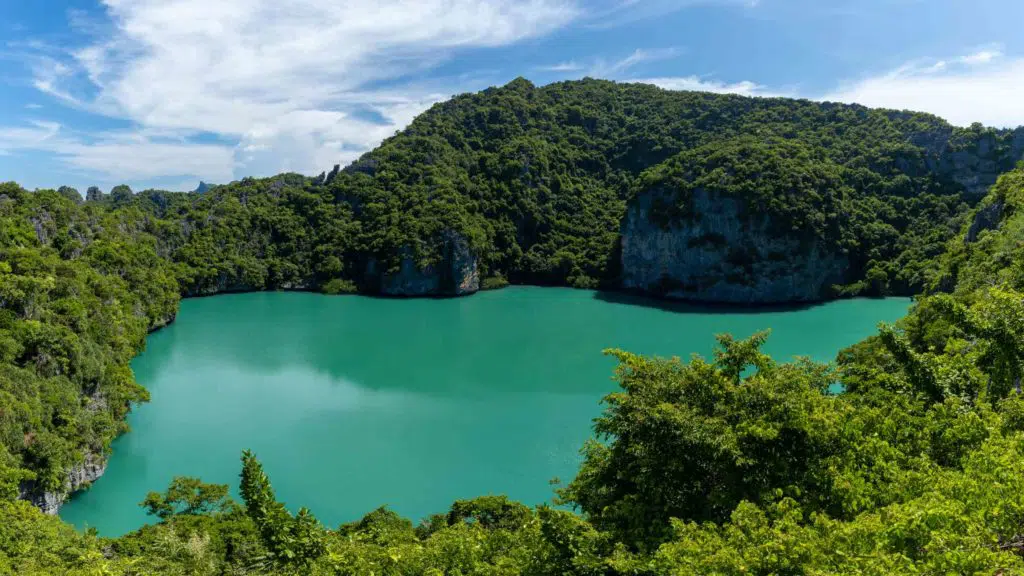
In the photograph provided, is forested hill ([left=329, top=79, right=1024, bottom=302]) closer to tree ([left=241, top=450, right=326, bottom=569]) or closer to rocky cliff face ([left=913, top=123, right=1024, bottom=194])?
rocky cliff face ([left=913, top=123, right=1024, bottom=194])

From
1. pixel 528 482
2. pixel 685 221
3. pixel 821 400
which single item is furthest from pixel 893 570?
pixel 685 221

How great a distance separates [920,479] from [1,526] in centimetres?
1620

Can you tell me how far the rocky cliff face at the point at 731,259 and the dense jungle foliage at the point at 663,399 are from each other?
222 centimetres

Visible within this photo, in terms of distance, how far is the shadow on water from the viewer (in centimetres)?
5256

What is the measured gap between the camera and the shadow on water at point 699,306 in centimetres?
5256

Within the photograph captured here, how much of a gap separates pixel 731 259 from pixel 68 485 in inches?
2071

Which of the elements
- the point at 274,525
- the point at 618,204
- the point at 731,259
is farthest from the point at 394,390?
the point at 618,204

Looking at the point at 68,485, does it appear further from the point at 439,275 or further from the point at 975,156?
the point at 975,156

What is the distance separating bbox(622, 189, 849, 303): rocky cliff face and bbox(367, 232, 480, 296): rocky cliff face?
762 inches

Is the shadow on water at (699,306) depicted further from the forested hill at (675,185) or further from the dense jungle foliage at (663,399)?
the dense jungle foliage at (663,399)

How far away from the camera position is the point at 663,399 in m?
8.49

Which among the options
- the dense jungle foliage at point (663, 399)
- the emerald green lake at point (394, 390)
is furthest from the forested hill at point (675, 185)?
the emerald green lake at point (394, 390)

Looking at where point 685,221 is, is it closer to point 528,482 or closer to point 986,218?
point 986,218

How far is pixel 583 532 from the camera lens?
24.7ft
